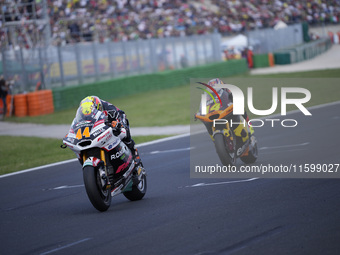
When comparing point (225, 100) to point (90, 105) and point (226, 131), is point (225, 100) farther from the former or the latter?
point (90, 105)

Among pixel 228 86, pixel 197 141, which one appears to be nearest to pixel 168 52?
pixel 197 141

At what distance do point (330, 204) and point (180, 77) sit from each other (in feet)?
96.2

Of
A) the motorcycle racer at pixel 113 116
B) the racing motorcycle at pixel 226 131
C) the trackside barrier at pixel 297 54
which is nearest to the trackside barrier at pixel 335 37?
the trackside barrier at pixel 297 54

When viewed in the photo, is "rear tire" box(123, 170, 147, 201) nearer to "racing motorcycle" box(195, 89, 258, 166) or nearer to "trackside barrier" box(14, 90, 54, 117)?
"racing motorcycle" box(195, 89, 258, 166)

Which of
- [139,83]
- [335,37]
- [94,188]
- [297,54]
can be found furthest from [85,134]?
[335,37]

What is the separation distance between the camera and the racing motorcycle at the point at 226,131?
1056 cm

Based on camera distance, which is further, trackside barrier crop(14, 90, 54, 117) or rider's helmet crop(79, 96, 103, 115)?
trackside barrier crop(14, 90, 54, 117)

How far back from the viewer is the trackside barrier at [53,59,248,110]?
92.1ft

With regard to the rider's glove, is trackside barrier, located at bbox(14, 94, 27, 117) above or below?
below

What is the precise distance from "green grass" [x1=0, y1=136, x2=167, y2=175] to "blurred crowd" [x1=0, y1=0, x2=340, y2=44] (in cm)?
1139

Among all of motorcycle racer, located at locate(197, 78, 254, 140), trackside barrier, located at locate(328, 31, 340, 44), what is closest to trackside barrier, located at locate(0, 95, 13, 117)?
motorcycle racer, located at locate(197, 78, 254, 140)

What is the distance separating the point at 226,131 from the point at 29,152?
816 cm

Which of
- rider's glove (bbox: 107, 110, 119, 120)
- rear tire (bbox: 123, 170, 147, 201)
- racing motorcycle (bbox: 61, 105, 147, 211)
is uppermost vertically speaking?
rider's glove (bbox: 107, 110, 119, 120)

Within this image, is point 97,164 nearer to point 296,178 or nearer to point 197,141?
point 296,178
